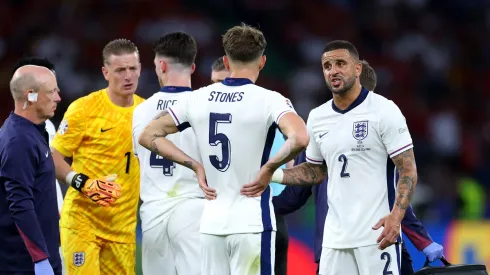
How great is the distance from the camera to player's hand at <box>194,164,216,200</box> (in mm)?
6473

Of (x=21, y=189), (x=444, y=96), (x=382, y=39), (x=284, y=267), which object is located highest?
(x=382, y=39)

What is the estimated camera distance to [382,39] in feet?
68.8

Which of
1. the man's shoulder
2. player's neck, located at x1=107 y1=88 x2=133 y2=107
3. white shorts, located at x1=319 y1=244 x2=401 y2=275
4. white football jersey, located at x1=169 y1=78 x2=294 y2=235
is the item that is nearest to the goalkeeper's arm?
player's neck, located at x1=107 y1=88 x2=133 y2=107

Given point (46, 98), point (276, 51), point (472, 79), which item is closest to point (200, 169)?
point (46, 98)

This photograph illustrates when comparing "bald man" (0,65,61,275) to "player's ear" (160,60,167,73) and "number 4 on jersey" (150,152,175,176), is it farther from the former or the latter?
"player's ear" (160,60,167,73)

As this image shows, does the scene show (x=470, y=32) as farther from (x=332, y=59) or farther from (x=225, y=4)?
(x=332, y=59)

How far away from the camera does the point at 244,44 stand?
6449mm

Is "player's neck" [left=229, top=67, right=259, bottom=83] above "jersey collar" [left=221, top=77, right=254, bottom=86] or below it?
above

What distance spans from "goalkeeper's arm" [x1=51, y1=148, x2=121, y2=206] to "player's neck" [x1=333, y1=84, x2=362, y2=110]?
1.95m

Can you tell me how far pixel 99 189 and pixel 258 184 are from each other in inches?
73.5

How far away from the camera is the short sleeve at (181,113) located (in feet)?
21.8

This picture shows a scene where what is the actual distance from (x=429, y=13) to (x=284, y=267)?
1475cm

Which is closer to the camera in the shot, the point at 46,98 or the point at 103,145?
the point at 46,98

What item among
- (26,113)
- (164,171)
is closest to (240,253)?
(164,171)
